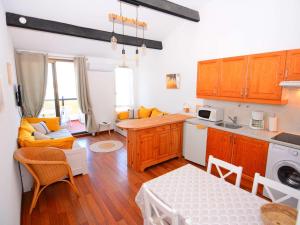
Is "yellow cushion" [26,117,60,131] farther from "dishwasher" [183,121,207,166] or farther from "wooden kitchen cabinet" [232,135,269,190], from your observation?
"wooden kitchen cabinet" [232,135,269,190]

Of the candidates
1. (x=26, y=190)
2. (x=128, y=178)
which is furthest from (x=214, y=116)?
(x=26, y=190)

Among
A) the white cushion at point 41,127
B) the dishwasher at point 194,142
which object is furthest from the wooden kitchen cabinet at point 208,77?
the white cushion at point 41,127

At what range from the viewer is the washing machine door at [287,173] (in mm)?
2080

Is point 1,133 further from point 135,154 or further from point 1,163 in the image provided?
point 135,154

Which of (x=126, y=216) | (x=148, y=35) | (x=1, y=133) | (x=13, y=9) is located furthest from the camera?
(x=148, y=35)

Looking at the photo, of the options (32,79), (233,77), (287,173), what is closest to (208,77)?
(233,77)

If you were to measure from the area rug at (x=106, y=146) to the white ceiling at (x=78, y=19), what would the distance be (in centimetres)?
272

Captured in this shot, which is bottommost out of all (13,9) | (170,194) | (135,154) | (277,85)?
(135,154)

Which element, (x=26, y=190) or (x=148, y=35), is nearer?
(x=26, y=190)

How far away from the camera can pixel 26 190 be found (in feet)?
8.49

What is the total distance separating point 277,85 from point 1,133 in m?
3.39

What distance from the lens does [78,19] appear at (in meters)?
3.36

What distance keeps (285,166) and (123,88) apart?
5023mm

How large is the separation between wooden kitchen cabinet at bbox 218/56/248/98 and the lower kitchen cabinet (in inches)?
27.9
